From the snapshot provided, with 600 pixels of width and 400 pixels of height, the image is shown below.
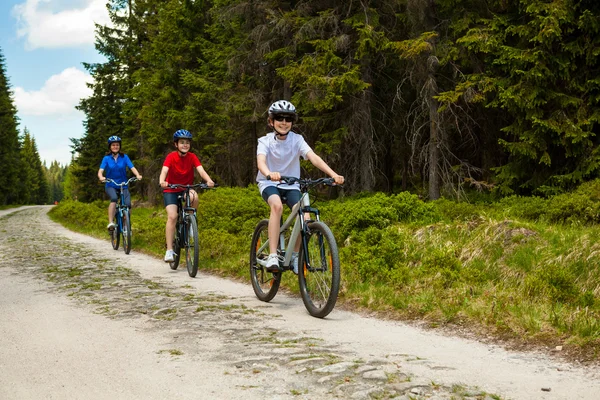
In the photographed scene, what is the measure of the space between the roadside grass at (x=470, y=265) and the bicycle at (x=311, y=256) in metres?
0.69

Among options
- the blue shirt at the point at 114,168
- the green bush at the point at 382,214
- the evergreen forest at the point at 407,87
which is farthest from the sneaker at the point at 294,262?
the evergreen forest at the point at 407,87

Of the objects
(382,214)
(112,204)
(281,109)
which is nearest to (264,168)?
(281,109)

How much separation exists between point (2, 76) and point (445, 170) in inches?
2530

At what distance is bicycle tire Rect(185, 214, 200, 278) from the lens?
9328mm

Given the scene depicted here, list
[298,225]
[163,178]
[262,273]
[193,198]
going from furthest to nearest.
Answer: [193,198], [163,178], [262,273], [298,225]

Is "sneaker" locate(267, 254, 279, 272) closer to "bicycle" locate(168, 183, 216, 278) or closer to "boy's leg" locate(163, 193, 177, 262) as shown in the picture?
"bicycle" locate(168, 183, 216, 278)

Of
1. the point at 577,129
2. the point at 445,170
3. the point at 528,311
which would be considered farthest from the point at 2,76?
the point at 528,311

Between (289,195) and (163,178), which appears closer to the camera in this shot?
(289,195)

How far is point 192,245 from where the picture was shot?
9.70 metres

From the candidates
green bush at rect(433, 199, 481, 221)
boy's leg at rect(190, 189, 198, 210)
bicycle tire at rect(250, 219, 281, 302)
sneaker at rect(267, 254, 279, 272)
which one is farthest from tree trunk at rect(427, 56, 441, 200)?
sneaker at rect(267, 254, 279, 272)

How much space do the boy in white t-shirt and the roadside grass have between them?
0.73m

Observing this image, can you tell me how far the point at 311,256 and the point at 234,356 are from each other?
1.98m

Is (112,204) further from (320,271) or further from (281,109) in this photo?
(320,271)

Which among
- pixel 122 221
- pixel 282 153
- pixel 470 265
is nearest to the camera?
pixel 282 153
